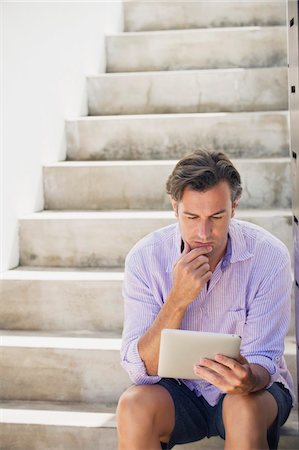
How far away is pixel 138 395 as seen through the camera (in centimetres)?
220

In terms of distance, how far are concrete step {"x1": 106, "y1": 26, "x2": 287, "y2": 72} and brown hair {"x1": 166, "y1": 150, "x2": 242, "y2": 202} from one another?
1933 millimetres

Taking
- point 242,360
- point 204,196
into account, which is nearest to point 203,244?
point 204,196

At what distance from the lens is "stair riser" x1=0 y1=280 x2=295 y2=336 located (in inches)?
121

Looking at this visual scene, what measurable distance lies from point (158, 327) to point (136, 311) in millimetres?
135

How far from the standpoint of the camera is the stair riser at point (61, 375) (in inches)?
112

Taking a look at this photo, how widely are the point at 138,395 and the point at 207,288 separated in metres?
0.38

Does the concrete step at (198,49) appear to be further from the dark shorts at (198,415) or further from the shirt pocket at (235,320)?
the dark shorts at (198,415)

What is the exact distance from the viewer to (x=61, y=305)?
3100 millimetres

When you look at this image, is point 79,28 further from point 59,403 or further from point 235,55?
point 59,403

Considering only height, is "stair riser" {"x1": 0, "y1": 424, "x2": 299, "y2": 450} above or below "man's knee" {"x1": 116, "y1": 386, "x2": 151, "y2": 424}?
below

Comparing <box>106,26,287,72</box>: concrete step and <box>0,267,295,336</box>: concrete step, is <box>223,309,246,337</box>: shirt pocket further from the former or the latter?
<box>106,26,287,72</box>: concrete step

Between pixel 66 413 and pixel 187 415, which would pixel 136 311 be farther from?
pixel 66 413

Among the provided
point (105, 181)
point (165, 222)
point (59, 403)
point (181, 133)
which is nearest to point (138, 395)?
point (59, 403)

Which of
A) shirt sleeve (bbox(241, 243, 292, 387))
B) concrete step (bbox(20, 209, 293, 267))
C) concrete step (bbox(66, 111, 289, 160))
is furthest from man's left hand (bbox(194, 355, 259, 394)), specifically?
concrete step (bbox(66, 111, 289, 160))
